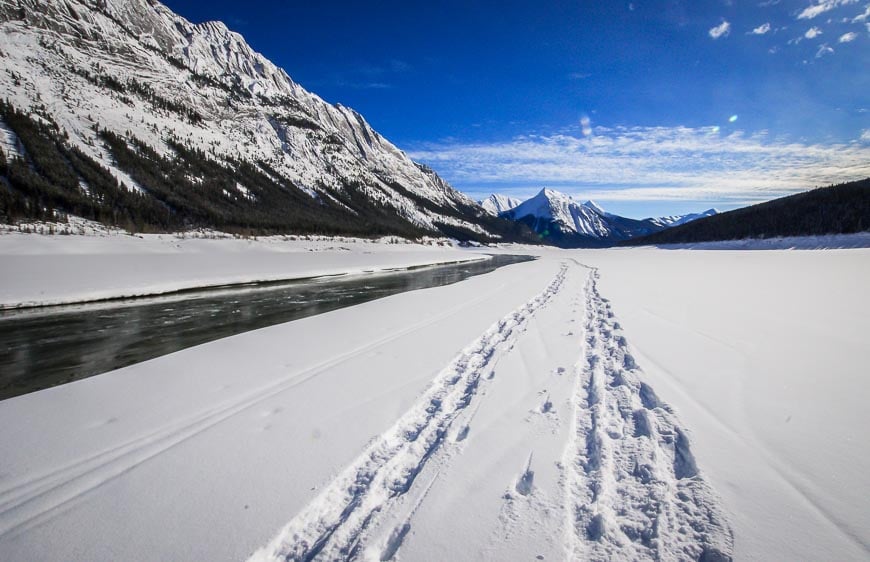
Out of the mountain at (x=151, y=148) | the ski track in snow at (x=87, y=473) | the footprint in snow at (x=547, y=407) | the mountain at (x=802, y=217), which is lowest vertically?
the footprint in snow at (x=547, y=407)

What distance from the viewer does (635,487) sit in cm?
297

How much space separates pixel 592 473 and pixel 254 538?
9.32 feet

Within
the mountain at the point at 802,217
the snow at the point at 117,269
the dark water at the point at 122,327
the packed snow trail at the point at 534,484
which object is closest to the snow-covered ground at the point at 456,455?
the packed snow trail at the point at 534,484

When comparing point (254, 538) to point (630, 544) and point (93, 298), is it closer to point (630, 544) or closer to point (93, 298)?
point (630, 544)

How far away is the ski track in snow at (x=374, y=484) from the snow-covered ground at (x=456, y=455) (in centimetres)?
2

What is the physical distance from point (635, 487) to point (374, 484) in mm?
2270

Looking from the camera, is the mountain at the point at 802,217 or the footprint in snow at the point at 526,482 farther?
the mountain at the point at 802,217

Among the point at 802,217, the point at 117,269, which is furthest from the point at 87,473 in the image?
the point at 802,217

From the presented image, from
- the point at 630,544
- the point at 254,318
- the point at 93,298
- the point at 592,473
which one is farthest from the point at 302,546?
the point at 93,298

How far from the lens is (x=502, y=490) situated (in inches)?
118

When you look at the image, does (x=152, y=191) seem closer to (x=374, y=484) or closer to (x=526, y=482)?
(x=374, y=484)

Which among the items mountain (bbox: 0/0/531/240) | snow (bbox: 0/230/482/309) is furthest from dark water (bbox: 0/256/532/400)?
mountain (bbox: 0/0/531/240)

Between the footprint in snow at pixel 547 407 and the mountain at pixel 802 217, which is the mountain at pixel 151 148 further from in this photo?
the mountain at pixel 802 217

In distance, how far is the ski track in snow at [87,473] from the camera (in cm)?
275
